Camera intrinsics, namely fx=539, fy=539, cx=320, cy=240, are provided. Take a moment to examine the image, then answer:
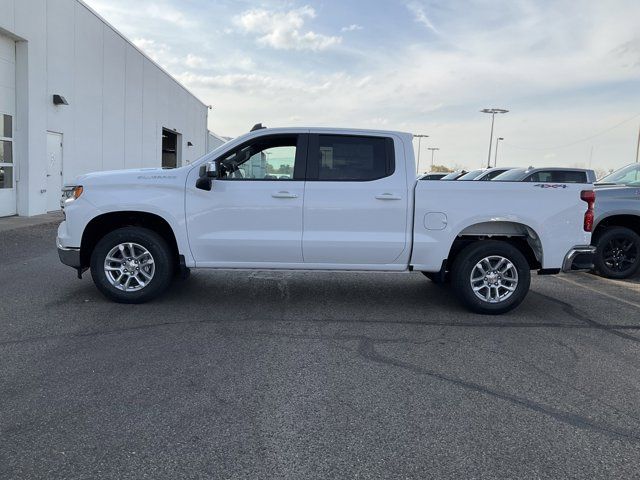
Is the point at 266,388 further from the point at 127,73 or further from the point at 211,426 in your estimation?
the point at 127,73

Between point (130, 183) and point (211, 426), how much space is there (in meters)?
3.51

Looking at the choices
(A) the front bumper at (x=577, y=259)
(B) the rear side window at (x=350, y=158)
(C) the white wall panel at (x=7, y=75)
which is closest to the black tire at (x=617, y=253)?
(A) the front bumper at (x=577, y=259)

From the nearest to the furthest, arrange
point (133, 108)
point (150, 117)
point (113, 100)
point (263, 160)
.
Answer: point (263, 160) → point (113, 100) → point (133, 108) → point (150, 117)

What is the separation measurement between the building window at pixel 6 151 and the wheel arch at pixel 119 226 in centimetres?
947

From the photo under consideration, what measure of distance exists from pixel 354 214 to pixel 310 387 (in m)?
2.47

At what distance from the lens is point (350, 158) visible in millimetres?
6180

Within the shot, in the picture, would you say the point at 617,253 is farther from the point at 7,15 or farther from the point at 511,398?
the point at 7,15

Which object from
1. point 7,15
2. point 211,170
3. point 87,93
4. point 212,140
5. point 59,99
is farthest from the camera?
point 212,140

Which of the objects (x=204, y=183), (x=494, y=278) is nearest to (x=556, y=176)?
(x=494, y=278)

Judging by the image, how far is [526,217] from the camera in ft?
20.0

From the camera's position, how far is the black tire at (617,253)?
8734mm

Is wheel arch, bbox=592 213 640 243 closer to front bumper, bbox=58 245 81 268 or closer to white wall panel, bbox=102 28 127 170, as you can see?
front bumper, bbox=58 245 81 268

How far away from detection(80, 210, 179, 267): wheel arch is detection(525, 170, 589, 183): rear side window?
1000 cm

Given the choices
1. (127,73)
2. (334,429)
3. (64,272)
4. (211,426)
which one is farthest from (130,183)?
(127,73)
